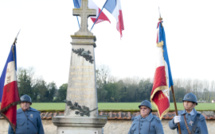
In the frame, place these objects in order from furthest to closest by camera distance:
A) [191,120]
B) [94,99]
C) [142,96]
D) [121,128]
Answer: [142,96]
[121,128]
[94,99]
[191,120]

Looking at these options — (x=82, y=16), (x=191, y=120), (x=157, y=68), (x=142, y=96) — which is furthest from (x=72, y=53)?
(x=142, y=96)

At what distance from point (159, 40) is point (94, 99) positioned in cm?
198

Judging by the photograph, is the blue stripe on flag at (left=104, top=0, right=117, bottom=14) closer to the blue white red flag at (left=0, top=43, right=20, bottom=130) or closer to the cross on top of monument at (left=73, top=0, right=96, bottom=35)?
the cross on top of monument at (left=73, top=0, right=96, bottom=35)

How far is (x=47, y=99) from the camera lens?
87.7 ft

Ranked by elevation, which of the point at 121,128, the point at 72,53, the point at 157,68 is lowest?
the point at 121,128

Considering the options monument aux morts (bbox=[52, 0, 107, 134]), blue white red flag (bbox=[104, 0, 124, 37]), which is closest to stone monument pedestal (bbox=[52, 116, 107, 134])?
monument aux morts (bbox=[52, 0, 107, 134])

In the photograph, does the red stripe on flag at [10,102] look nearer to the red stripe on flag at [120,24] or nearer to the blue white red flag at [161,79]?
the blue white red flag at [161,79]

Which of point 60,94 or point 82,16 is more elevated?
point 82,16

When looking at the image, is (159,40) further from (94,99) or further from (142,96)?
(142,96)

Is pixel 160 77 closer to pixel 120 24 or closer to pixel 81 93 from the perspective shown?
pixel 81 93

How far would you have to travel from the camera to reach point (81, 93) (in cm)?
626

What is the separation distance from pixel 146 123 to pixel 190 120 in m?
0.90

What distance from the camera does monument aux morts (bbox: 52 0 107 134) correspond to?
6.04 meters

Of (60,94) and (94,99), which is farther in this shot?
(60,94)
